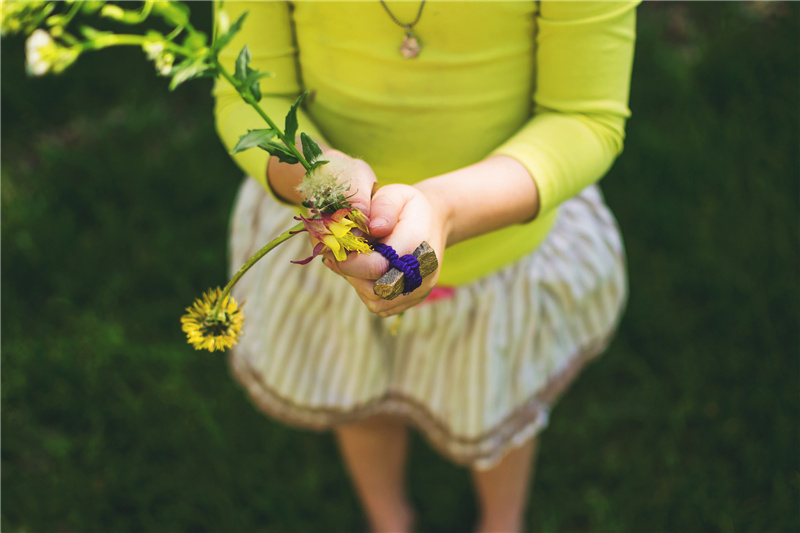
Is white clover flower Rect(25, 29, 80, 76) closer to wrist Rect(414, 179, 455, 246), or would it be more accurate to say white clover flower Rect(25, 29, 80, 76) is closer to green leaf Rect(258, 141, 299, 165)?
green leaf Rect(258, 141, 299, 165)

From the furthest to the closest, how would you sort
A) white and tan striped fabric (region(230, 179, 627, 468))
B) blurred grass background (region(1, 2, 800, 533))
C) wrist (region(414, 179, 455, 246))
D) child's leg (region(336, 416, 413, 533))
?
1. blurred grass background (region(1, 2, 800, 533))
2. child's leg (region(336, 416, 413, 533))
3. white and tan striped fabric (region(230, 179, 627, 468))
4. wrist (region(414, 179, 455, 246))

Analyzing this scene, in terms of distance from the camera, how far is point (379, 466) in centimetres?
118

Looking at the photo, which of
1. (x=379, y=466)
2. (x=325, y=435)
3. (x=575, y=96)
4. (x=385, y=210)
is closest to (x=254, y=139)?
(x=385, y=210)

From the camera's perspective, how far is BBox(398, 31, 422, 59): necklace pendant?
718mm

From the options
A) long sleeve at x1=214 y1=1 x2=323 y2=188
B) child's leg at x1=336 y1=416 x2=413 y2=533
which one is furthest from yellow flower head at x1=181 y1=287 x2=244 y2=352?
child's leg at x1=336 y1=416 x2=413 y2=533

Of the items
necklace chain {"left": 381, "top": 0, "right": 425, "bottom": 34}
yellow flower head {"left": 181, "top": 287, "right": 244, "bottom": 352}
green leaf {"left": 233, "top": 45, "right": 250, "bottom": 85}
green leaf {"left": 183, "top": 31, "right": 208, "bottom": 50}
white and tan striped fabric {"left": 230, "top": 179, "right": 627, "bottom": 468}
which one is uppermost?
green leaf {"left": 183, "top": 31, "right": 208, "bottom": 50}

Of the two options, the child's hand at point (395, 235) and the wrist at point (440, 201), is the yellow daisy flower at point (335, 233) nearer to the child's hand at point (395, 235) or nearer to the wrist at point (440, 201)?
the child's hand at point (395, 235)

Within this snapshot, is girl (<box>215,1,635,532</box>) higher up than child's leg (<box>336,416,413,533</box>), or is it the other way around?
girl (<box>215,1,635,532</box>)

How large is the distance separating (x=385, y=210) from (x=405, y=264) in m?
0.06

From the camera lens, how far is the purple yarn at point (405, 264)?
53 cm

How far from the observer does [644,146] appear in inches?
68.1

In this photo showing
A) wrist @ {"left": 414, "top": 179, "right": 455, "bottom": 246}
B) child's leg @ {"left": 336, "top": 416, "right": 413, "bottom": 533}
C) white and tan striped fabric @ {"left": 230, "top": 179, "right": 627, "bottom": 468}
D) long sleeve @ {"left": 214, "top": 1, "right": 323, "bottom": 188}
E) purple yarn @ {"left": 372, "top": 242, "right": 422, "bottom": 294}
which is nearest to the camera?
purple yarn @ {"left": 372, "top": 242, "right": 422, "bottom": 294}

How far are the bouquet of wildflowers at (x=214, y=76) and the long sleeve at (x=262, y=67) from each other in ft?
0.83

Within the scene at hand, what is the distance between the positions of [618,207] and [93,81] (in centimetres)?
149
